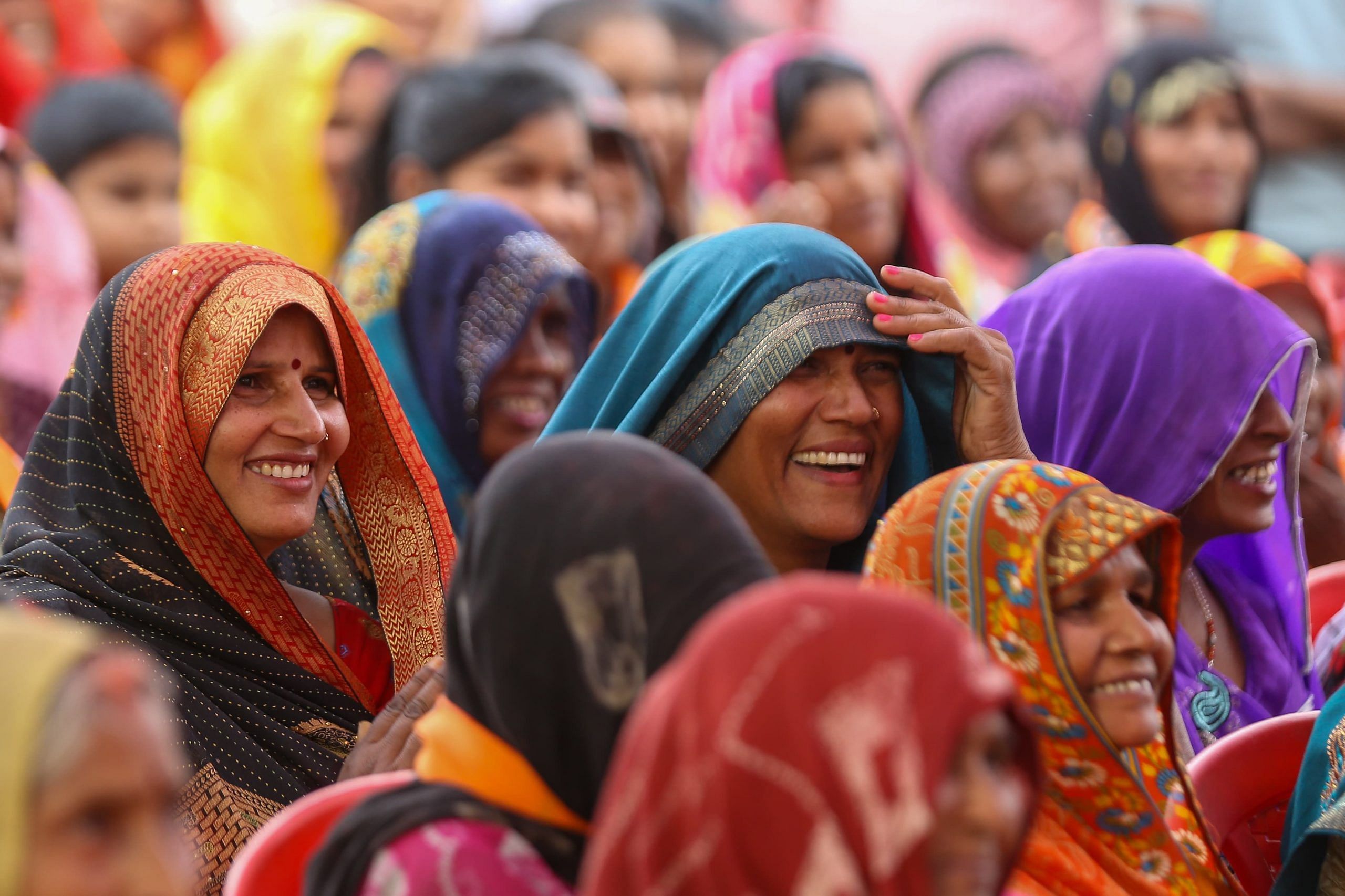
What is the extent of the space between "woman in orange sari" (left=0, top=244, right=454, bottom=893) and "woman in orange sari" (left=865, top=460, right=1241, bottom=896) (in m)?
0.89

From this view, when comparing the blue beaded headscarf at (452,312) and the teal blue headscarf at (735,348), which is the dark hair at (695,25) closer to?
the blue beaded headscarf at (452,312)

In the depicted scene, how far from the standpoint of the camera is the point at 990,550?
258 centimetres

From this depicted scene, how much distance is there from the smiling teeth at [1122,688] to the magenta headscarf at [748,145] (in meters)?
4.18

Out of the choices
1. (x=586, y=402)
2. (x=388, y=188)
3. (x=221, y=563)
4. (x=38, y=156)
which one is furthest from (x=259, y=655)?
(x=38, y=156)

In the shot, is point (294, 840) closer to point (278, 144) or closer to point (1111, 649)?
point (1111, 649)

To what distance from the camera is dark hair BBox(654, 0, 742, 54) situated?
838 centimetres

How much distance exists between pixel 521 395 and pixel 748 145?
242cm

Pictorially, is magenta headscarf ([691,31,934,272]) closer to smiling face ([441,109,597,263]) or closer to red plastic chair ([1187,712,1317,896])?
smiling face ([441,109,597,263])

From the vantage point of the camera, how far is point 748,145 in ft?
22.1

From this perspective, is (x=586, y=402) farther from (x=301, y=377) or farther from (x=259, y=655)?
(x=259, y=655)

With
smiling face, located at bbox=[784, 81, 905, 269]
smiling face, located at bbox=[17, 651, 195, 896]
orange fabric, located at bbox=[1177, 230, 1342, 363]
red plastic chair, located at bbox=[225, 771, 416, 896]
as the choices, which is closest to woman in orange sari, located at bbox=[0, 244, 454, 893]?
red plastic chair, located at bbox=[225, 771, 416, 896]

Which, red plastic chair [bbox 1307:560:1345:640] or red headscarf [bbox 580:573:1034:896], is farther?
red plastic chair [bbox 1307:560:1345:640]

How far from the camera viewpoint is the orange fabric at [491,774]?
7.27ft

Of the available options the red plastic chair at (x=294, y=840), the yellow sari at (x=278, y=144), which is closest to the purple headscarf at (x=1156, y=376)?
the red plastic chair at (x=294, y=840)
